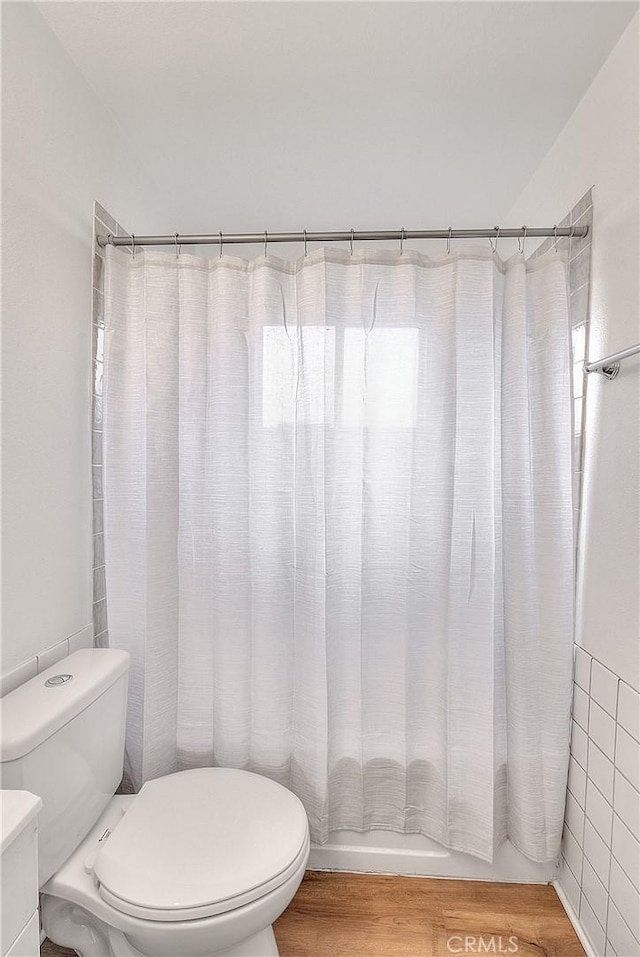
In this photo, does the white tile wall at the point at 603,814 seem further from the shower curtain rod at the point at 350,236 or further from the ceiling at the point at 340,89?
the ceiling at the point at 340,89

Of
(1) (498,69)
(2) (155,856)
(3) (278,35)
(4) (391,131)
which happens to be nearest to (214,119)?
(3) (278,35)

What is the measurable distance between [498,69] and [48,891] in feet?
7.62

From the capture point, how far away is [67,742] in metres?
1.27

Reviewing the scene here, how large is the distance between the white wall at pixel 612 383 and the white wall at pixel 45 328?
144 cm

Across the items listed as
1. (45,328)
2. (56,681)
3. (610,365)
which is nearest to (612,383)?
(610,365)

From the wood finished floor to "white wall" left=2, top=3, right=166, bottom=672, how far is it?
978 mm

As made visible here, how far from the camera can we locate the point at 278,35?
1409 mm

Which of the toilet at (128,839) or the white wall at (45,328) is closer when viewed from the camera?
the toilet at (128,839)

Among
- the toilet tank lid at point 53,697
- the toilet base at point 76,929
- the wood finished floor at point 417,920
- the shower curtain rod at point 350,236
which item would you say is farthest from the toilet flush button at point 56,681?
the shower curtain rod at point 350,236

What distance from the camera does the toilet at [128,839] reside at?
3.76ft

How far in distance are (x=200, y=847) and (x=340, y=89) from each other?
200 centimetres

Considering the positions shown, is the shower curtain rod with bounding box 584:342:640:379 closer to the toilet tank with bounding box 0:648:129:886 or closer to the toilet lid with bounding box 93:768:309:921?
the toilet lid with bounding box 93:768:309:921

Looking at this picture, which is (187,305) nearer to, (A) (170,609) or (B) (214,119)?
(B) (214,119)

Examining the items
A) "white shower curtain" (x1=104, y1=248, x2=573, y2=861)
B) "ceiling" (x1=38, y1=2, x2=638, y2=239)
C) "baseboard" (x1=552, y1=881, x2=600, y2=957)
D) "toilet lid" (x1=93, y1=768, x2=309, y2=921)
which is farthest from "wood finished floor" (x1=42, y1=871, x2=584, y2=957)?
"ceiling" (x1=38, y1=2, x2=638, y2=239)
